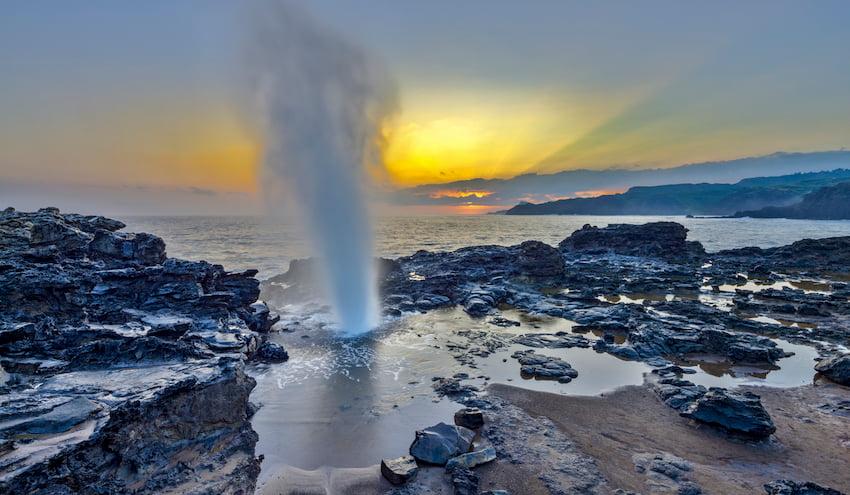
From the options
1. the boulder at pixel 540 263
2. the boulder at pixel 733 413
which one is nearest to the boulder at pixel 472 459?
the boulder at pixel 733 413

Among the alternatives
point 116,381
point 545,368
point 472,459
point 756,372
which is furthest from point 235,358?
point 756,372

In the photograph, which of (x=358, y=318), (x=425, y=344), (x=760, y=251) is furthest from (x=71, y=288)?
(x=760, y=251)

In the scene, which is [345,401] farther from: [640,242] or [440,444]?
[640,242]

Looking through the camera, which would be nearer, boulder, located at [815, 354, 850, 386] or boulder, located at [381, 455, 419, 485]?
boulder, located at [381, 455, 419, 485]

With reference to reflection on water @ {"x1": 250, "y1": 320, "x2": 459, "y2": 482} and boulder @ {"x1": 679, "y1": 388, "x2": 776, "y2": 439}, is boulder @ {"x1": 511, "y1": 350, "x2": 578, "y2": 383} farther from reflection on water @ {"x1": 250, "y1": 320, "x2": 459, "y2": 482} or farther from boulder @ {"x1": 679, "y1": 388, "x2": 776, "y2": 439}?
boulder @ {"x1": 679, "y1": 388, "x2": 776, "y2": 439}

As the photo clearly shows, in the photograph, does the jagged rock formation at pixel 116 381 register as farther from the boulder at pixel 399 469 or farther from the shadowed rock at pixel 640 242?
the shadowed rock at pixel 640 242

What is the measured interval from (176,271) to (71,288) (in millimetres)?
4038

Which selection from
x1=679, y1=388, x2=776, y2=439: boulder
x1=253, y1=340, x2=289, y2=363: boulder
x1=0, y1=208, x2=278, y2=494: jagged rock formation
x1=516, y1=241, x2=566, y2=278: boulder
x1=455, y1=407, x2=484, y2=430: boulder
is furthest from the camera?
x1=516, y1=241, x2=566, y2=278: boulder

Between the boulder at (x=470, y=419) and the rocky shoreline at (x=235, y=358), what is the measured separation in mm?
96

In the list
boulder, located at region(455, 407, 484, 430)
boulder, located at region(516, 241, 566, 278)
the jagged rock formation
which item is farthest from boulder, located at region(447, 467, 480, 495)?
boulder, located at region(516, 241, 566, 278)

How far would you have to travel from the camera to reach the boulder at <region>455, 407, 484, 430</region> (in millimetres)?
10963

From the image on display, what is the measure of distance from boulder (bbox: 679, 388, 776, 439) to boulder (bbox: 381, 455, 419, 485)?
895 centimetres

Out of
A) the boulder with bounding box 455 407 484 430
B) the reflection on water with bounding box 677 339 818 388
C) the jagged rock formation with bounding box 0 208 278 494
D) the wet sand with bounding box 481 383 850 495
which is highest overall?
the jagged rock formation with bounding box 0 208 278 494

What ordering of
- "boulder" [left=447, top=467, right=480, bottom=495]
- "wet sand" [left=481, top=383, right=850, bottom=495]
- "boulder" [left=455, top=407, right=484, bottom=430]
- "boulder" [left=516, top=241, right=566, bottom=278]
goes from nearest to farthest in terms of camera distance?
"boulder" [left=447, top=467, right=480, bottom=495] → "wet sand" [left=481, top=383, right=850, bottom=495] → "boulder" [left=455, top=407, right=484, bottom=430] → "boulder" [left=516, top=241, right=566, bottom=278]
